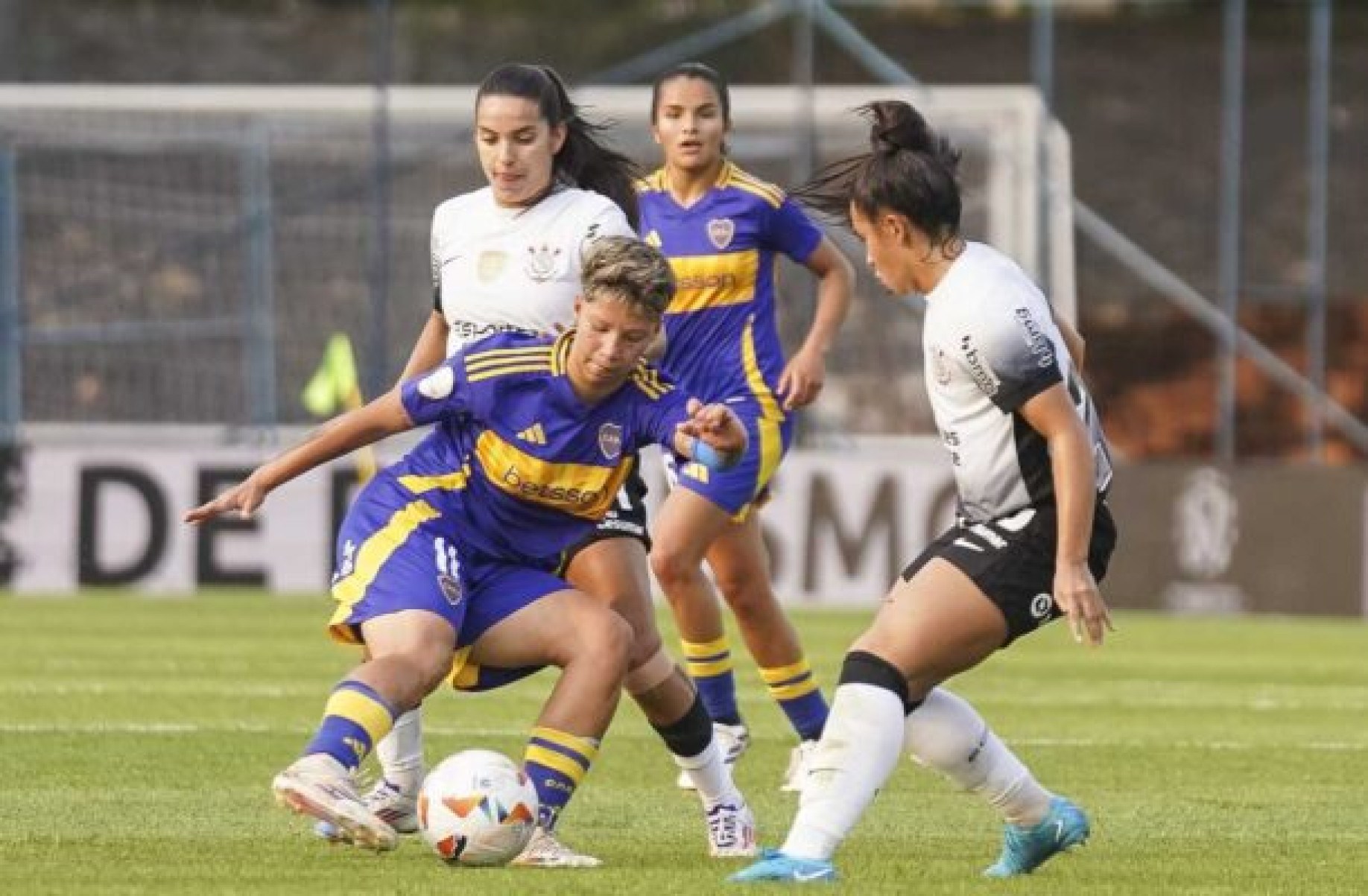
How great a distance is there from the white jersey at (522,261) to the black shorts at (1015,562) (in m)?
1.69

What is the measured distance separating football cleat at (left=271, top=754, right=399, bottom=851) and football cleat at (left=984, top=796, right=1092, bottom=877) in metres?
1.51

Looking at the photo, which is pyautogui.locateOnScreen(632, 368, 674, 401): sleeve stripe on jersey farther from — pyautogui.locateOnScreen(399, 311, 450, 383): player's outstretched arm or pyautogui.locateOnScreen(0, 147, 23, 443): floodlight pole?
pyautogui.locateOnScreen(0, 147, 23, 443): floodlight pole

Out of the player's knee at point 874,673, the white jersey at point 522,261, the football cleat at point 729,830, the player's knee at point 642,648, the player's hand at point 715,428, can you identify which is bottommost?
the football cleat at point 729,830

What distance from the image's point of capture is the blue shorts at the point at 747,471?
10000 millimetres

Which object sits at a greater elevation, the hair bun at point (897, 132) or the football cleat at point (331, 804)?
the hair bun at point (897, 132)

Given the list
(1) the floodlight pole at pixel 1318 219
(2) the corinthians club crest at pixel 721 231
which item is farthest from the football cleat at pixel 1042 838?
(1) the floodlight pole at pixel 1318 219

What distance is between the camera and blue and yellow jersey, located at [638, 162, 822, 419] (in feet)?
34.2

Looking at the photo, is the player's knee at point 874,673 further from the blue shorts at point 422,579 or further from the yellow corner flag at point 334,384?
the yellow corner flag at point 334,384

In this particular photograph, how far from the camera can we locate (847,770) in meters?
7.14

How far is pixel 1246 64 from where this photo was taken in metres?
26.8

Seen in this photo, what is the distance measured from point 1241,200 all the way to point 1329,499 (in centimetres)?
676

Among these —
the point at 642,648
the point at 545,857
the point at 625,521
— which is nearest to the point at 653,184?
the point at 625,521

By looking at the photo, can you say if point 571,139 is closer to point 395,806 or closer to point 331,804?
point 395,806

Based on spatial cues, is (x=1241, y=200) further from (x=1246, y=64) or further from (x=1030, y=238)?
(x=1030, y=238)
